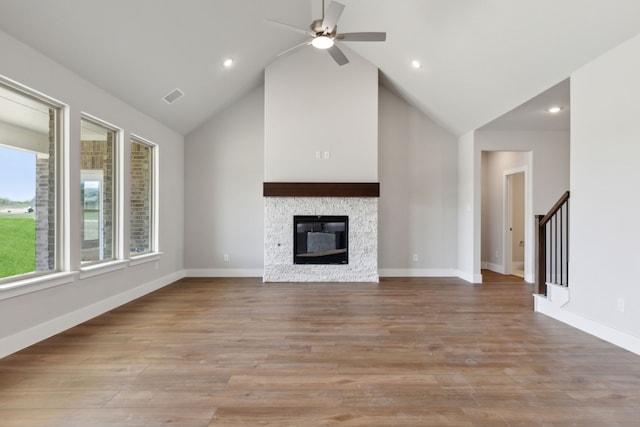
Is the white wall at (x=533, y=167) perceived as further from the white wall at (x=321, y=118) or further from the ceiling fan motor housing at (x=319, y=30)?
the ceiling fan motor housing at (x=319, y=30)

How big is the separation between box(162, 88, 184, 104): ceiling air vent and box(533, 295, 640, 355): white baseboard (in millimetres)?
5286

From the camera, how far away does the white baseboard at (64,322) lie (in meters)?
2.62

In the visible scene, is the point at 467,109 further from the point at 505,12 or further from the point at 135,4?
the point at 135,4

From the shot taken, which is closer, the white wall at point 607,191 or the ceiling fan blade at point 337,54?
the white wall at point 607,191

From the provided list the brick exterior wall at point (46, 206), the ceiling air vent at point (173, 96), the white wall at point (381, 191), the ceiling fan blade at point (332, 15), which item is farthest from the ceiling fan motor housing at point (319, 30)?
the white wall at point (381, 191)

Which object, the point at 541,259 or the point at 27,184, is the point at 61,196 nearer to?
the point at 27,184

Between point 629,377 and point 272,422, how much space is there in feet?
7.94

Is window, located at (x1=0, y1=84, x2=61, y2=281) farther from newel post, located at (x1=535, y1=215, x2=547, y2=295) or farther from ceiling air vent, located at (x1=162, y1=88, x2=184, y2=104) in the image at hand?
newel post, located at (x1=535, y1=215, x2=547, y2=295)

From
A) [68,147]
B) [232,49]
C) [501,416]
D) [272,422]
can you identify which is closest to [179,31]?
[232,49]

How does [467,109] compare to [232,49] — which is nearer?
[232,49]

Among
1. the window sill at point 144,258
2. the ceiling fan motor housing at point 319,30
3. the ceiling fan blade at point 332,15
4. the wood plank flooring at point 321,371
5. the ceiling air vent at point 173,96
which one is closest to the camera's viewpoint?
the wood plank flooring at point 321,371

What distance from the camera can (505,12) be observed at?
3.12 m

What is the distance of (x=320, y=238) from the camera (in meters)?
5.68

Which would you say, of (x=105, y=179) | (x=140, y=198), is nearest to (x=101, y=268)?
(x=105, y=179)
